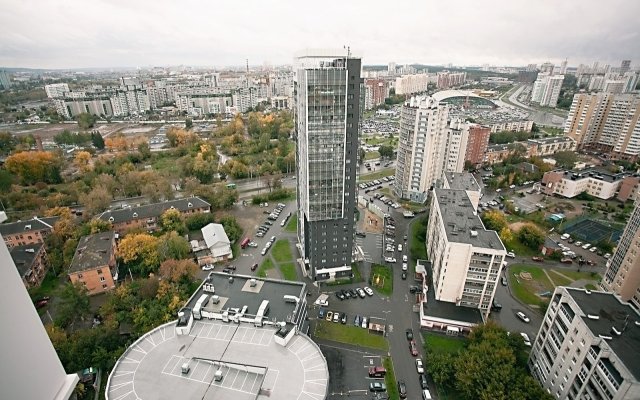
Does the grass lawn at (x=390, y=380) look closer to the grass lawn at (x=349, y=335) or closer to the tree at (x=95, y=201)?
the grass lawn at (x=349, y=335)

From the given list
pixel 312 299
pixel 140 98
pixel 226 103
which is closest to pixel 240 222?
pixel 312 299

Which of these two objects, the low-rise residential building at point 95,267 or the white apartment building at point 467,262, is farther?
the low-rise residential building at point 95,267

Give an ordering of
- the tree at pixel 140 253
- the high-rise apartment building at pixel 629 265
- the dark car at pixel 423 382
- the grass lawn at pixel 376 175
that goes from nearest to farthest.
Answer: the dark car at pixel 423 382, the high-rise apartment building at pixel 629 265, the tree at pixel 140 253, the grass lawn at pixel 376 175

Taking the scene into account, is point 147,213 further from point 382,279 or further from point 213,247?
point 382,279

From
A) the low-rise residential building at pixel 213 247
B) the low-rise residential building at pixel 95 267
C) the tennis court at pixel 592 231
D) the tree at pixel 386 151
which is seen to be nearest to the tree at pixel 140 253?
the low-rise residential building at pixel 95 267

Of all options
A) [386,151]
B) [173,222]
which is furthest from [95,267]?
[386,151]
